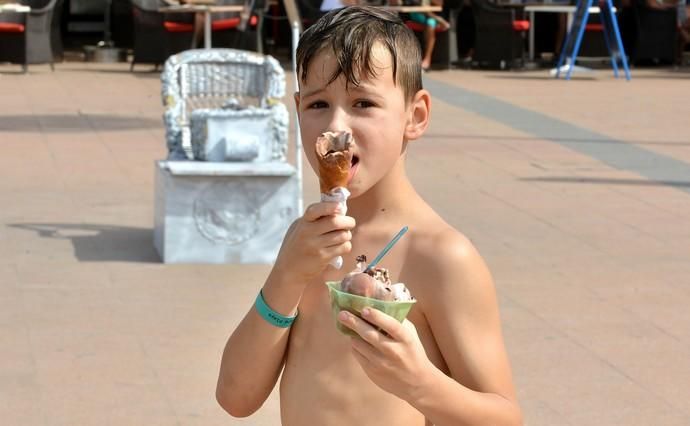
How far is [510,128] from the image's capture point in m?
13.6

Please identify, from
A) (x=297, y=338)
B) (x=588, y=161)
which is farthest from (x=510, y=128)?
(x=297, y=338)

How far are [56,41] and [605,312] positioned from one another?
572 inches

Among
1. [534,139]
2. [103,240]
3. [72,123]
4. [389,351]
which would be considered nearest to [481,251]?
[103,240]

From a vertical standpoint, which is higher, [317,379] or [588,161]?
[317,379]

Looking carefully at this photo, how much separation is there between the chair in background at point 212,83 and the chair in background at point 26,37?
429 inches

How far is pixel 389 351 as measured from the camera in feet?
6.50

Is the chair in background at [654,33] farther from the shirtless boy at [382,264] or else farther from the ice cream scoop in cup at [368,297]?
the ice cream scoop in cup at [368,297]

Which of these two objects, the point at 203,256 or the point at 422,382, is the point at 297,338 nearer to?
the point at 422,382

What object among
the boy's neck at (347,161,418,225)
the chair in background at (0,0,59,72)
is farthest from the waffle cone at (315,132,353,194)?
the chair in background at (0,0,59,72)

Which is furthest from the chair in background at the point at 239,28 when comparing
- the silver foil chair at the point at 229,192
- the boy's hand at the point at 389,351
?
the boy's hand at the point at 389,351

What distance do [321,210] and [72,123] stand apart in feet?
38.8

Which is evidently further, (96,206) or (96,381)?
(96,206)

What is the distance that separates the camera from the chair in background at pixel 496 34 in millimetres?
20078

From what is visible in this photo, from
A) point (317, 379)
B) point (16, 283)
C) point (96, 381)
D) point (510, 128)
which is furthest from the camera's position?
point (510, 128)
